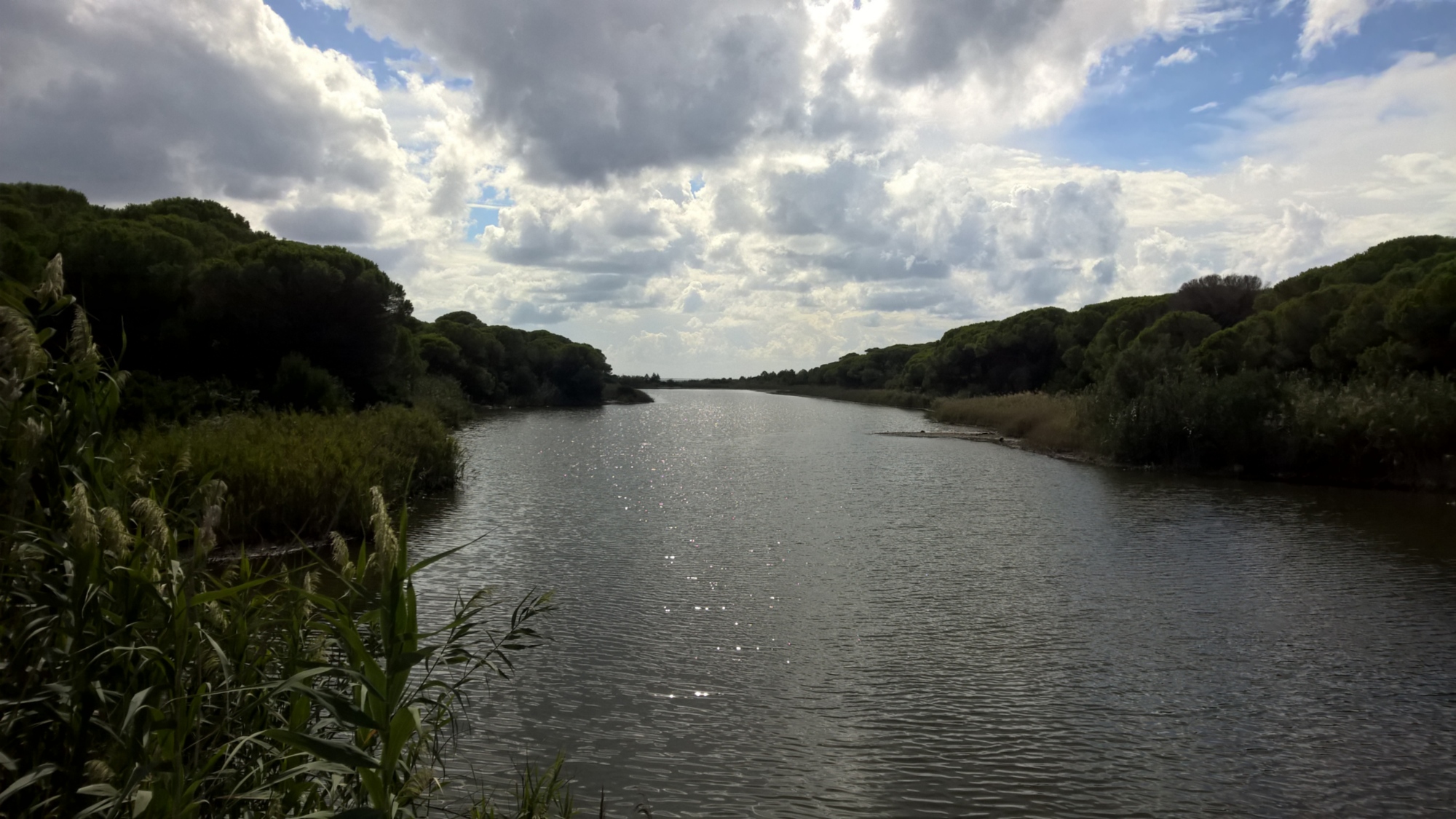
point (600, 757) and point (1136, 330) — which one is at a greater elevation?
point (1136, 330)

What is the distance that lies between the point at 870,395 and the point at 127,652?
76.8m

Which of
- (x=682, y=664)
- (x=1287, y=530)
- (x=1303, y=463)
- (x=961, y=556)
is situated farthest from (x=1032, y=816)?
(x=1303, y=463)

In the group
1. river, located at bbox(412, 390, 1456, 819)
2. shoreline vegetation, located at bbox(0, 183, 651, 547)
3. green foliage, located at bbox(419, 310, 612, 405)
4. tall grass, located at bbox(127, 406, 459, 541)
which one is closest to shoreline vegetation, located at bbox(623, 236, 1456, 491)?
river, located at bbox(412, 390, 1456, 819)

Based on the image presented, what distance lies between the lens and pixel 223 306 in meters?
25.5

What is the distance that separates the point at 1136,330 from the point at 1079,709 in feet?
137

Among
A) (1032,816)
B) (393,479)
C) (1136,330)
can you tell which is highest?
(1136,330)

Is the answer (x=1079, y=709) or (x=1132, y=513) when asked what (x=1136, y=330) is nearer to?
(x=1132, y=513)

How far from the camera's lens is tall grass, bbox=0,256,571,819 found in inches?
112

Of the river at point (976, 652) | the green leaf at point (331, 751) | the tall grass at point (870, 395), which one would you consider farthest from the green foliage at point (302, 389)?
the tall grass at point (870, 395)

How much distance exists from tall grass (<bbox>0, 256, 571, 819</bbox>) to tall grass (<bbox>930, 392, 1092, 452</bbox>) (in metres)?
27.0

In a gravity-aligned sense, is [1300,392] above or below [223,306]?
below

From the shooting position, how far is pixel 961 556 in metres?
13.5

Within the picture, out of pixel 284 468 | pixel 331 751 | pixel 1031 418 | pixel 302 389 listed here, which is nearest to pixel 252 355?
pixel 302 389

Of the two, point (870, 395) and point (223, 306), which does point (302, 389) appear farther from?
point (870, 395)
